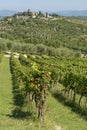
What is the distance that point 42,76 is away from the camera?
1916 cm

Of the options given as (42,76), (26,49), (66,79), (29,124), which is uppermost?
(42,76)

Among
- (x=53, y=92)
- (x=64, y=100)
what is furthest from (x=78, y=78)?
(x=53, y=92)

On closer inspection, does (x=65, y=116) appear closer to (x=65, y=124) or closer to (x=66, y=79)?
(x=65, y=124)

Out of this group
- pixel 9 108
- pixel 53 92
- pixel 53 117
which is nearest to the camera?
pixel 53 117

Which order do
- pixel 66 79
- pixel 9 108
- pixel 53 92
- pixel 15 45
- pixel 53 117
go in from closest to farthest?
pixel 53 117, pixel 9 108, pixel 66 79, pixel 53 92, pixel 15 45

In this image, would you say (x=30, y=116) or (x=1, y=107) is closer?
(x=30, y=116)

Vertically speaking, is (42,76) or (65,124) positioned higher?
(42,76)

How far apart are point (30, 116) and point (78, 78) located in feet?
31.1

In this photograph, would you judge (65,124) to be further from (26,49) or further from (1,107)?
(26,49)

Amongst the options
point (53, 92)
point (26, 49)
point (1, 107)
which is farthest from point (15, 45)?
point (1, 107)

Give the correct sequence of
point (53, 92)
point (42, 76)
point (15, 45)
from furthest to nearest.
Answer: point (15, 45), point (53, 92), point (42, 76)

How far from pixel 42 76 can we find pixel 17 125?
3244 mm

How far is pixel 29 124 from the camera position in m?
18.0

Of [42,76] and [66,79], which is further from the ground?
[42,76]
